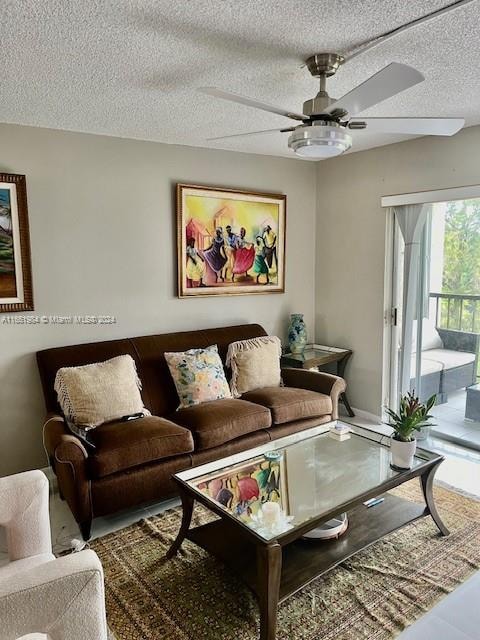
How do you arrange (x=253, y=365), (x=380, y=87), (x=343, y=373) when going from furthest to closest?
(x=343, y=373)
(x=253, y=365)
(x=380, y=87)

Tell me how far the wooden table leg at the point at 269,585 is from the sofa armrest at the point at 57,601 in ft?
1.99

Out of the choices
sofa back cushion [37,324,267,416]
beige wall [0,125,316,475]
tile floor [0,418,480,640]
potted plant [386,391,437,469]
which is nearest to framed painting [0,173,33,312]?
beige wall [0,125,316,475]

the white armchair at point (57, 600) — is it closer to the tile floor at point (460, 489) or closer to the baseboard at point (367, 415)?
the tile floor at point (460, 489)

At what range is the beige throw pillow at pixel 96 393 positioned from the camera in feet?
9.18

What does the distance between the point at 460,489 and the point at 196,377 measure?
73.8 inches

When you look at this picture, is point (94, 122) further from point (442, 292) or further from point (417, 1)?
point (442, 292)

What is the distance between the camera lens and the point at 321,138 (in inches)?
79.1

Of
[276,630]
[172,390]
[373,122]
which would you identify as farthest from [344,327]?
[276,630]

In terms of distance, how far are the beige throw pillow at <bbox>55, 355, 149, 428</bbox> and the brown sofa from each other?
0.09m

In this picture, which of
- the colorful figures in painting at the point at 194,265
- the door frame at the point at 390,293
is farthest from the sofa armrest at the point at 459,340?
the colorful figures in painting at the point at 194,265

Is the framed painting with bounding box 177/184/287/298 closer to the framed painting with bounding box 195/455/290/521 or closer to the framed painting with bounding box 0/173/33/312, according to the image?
the framed painting with bounding box 0/173/33/312

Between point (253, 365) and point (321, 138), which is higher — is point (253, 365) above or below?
below

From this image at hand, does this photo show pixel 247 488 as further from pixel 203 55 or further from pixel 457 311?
pixel 457 311

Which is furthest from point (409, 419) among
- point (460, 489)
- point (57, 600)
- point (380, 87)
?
point (57, 600)
